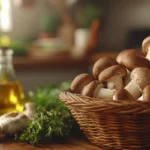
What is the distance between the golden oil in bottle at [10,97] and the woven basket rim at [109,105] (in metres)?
0.32

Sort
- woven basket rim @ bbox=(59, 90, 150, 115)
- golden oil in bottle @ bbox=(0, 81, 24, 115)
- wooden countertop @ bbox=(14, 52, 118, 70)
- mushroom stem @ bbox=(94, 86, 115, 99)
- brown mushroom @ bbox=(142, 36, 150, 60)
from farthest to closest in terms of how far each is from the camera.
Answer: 1. wooden countertop @ bbox=(14, 52, 118, 70)
2. golden oil in bottle @ bbox=(0, 81, 24, 115)
3. brown mushroom @ bbox=(142, 36, 150, 60)
4. mushroom stem @ bbox=(94, 86, 115, 99)
5. woven basket rim @ bbox=(59, 90, 150, 115)

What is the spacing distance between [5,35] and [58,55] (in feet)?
3.00

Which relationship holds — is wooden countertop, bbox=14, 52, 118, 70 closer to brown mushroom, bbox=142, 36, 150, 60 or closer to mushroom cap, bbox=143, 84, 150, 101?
brown mushroom, bbox=142, 36, 150, 60

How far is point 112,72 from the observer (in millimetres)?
985

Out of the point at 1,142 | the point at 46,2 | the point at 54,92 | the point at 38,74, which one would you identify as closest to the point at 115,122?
the point at 1,142

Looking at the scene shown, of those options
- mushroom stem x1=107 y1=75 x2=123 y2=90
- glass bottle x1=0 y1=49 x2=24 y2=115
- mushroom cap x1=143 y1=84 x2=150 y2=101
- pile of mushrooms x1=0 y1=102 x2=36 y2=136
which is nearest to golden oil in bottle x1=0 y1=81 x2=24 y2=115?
glass bottle x1=0 y1=49 x2=24 y2=115

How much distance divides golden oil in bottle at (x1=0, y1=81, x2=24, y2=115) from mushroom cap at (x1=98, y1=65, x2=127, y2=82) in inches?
13.0

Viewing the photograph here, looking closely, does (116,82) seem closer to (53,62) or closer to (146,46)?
(146,46)

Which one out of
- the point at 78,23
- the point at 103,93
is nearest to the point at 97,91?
the point at 103,93

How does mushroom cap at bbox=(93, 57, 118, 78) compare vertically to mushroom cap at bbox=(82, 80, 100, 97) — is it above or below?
above

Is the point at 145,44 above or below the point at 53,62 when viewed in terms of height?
above

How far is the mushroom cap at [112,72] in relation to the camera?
985 millimetres

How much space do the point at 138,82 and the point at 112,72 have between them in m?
0.07

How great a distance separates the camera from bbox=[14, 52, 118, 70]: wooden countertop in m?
3.33
